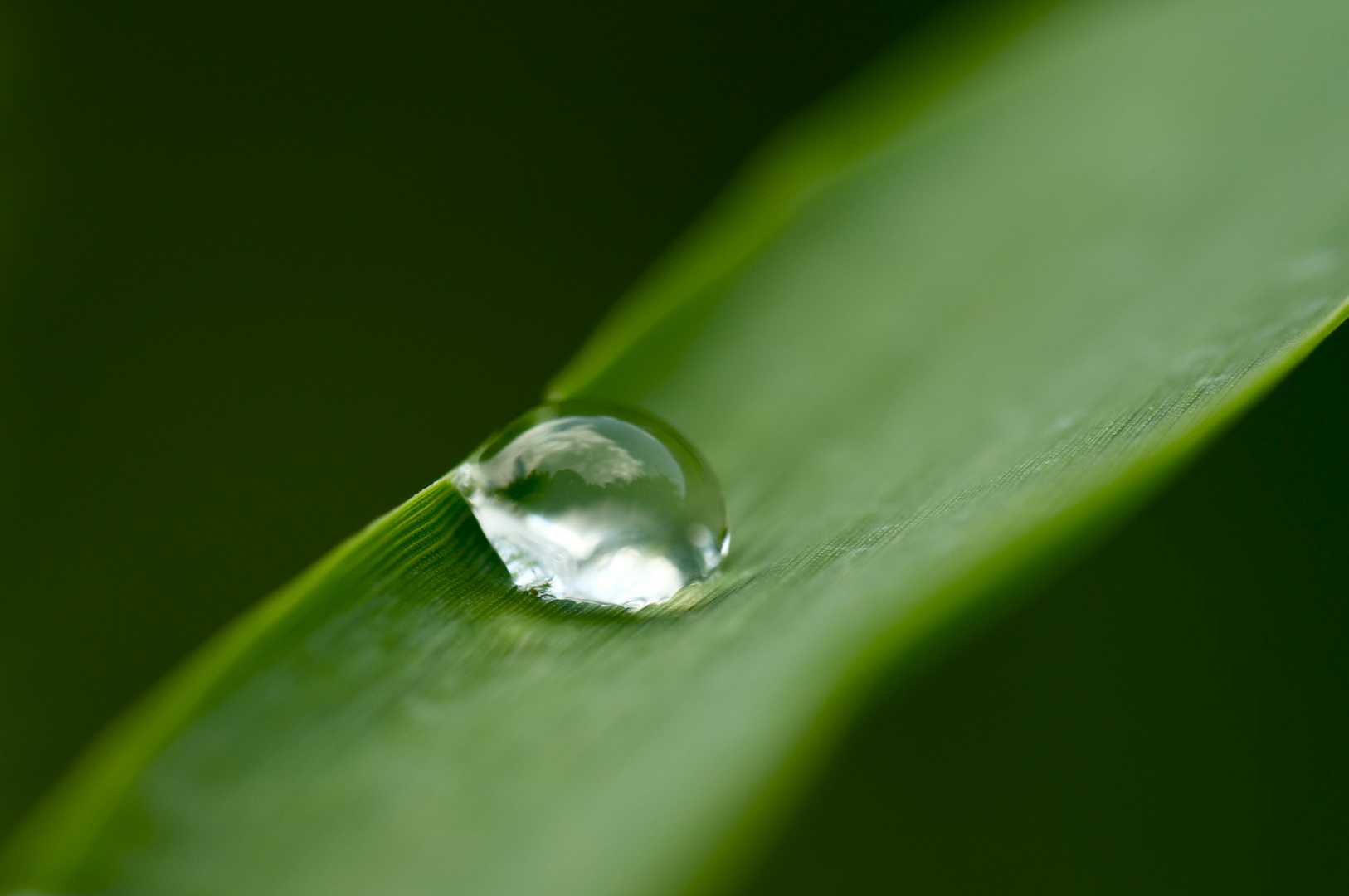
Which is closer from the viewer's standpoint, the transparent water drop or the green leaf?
the green leaf

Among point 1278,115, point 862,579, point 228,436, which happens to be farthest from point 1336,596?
point 228,436

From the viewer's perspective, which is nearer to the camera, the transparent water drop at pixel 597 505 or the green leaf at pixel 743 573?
the green leaf at pixel 743 573

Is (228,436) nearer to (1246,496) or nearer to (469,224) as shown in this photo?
(469,224)

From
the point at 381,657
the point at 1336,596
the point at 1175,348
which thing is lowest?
the point at 1336,596
